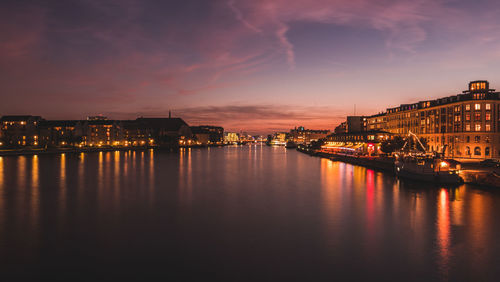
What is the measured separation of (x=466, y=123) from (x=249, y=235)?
87233 millimetres

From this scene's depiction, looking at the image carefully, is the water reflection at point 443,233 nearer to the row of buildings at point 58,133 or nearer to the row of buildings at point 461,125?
the row of buildings at point 461,125

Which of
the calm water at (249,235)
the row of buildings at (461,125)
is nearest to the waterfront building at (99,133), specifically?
the row of buildings at (461,125)

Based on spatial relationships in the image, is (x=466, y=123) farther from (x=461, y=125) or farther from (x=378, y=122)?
(x=378, y=122)

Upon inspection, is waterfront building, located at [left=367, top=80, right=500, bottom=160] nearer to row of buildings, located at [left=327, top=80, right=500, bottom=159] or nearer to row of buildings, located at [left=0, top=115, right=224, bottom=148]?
row of buildings, located at [left=327, top=80, right=500, bottom=159]

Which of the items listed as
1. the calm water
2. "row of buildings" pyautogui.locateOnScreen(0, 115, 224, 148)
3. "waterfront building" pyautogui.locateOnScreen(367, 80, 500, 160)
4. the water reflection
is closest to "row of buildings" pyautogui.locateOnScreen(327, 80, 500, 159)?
"waterfront building" pyautogui.locateOnScreen(367, 80, 500, 160)

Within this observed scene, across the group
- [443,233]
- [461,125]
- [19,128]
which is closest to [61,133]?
[19,128]

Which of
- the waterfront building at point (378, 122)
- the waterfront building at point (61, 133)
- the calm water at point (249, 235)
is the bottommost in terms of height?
the calm water at point (249, 235)

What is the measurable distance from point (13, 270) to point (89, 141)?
160m

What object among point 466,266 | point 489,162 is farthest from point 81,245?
point 489,162

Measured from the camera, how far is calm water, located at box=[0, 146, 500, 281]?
1471cm

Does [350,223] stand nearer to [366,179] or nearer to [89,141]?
[366,179]

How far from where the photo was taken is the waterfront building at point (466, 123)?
78625mm

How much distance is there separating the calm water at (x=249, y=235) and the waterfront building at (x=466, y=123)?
50936 mm

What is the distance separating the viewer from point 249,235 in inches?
794
